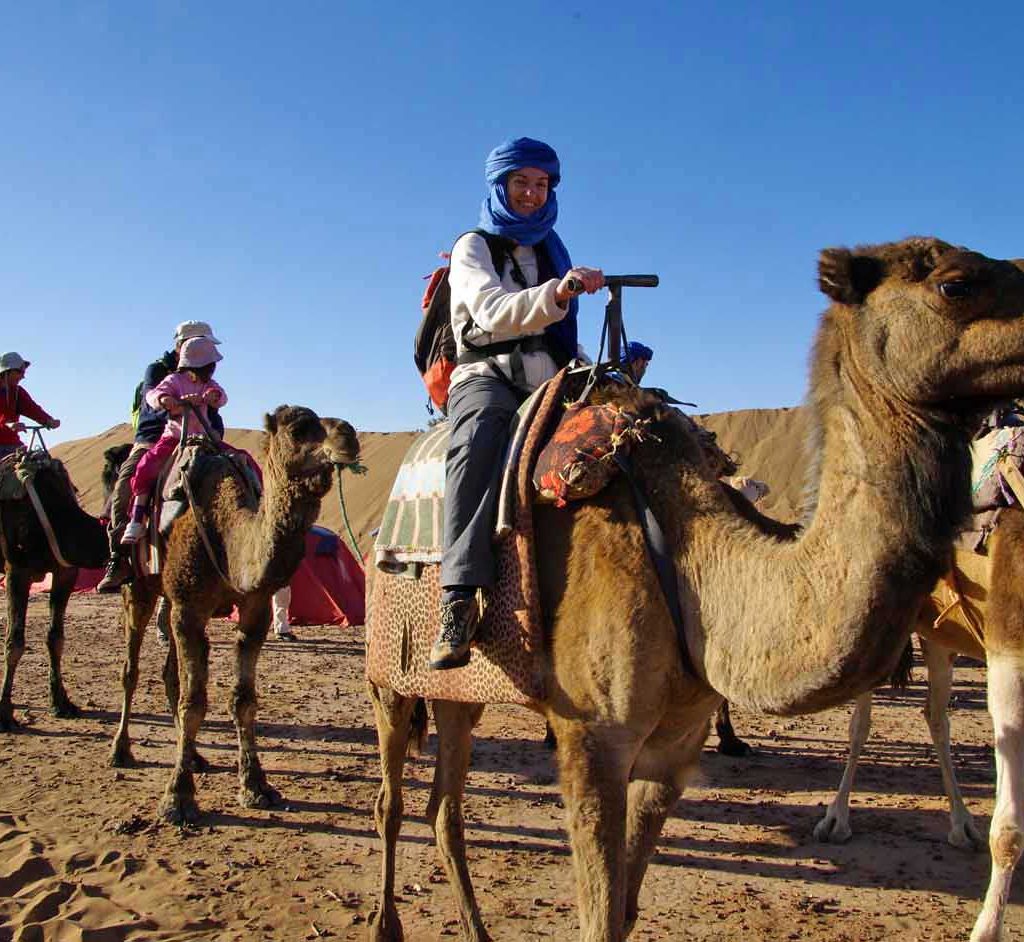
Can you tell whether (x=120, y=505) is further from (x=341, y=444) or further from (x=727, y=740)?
(x=727, y=740)

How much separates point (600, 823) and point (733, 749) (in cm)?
509

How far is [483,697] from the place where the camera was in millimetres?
3334

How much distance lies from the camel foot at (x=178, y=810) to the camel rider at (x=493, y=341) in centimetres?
340

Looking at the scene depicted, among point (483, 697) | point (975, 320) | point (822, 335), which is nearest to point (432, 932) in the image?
point (483, 697)

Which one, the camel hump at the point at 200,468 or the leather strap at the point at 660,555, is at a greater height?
the camel hump at the point at 200,468

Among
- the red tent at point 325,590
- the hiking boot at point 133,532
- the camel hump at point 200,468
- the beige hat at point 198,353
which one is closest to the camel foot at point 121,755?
the hiking boot at point 133,532

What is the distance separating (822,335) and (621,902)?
6.04 feet

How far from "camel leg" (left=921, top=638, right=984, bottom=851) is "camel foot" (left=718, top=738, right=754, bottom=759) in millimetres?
1892

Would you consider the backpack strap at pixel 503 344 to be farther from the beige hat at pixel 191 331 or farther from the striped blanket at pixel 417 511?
the beige hat at pixel 191 331

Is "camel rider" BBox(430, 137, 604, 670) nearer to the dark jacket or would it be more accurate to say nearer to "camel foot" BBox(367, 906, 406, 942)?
"camel foot" BBox(367, 906, 406, 942)

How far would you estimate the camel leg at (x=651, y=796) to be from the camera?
3354mm

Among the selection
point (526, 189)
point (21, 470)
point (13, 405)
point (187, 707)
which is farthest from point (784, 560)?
point (13, 405)

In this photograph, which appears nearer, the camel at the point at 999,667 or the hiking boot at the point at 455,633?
the hiking boot at the point at 455,633

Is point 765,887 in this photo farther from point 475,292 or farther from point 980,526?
point 475,292
